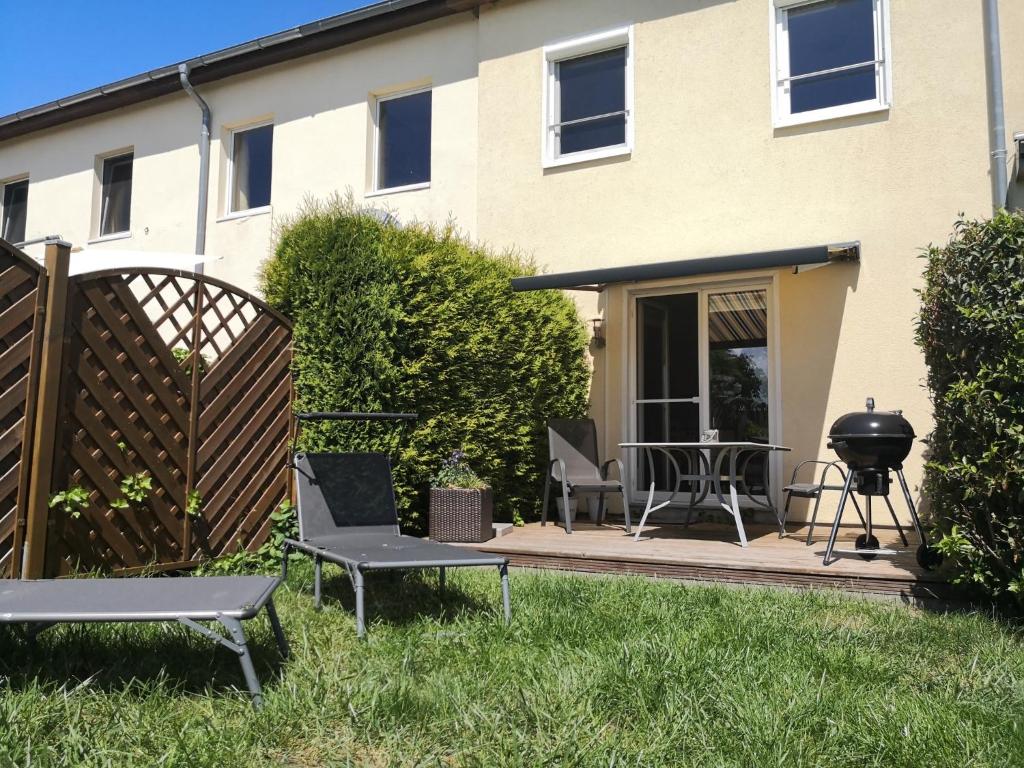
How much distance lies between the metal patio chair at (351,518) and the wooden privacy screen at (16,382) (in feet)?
4.59

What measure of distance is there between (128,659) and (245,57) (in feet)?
33.0

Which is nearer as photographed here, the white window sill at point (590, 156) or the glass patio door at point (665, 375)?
the glass patio door at point (665, 375)

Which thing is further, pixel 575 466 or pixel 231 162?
pixel 231 162

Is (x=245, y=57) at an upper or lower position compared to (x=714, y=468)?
upper

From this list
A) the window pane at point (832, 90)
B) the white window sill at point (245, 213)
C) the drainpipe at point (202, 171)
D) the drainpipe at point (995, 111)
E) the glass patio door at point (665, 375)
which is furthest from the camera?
the drainpipe at point (202, 171)

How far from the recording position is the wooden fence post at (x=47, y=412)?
437cm

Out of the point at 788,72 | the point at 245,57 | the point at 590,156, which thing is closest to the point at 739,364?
the point at 590,156

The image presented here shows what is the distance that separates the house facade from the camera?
7.23m

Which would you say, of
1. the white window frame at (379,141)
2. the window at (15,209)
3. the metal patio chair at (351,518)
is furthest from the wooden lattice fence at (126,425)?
the window at (15,209)

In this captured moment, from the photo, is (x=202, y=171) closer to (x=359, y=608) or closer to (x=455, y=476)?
(x=455, y=476)

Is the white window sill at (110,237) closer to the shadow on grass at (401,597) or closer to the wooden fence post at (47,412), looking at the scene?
the wooden fence post at (47,412)

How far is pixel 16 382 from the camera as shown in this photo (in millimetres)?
4371

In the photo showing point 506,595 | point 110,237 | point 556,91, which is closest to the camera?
point 506,595

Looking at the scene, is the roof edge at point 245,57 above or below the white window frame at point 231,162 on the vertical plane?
above
